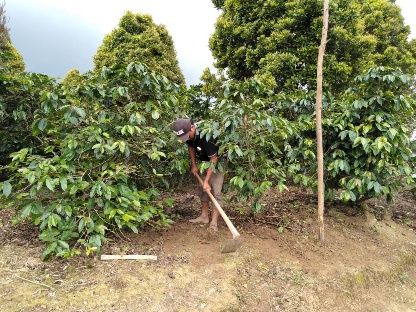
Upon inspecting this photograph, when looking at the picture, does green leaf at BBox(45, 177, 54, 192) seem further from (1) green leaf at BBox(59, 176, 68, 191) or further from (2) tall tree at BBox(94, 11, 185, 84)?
(2) tall tree at BBox(94, 11, 185, 84)

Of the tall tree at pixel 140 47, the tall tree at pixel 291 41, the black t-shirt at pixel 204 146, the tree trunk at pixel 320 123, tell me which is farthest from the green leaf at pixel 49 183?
the tall tree at pixel 140 47

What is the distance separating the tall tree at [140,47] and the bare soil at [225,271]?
12.5 ft

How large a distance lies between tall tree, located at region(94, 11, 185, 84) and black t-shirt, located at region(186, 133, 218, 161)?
3621 mm

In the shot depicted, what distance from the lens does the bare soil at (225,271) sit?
7.68ft

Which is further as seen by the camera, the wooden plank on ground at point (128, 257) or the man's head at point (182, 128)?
the man's head at point (182, 128)

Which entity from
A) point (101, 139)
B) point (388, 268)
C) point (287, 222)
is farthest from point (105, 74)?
point (388, 268)

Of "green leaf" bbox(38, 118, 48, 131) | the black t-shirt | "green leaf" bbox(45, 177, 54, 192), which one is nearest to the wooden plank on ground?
"green leaf" bbox(45, 177, 54, 192)

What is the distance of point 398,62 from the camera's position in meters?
8.15

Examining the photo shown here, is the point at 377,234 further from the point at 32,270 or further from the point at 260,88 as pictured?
the point at 32,270

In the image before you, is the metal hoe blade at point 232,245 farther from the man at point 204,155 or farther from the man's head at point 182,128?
the man's head at point 182,128

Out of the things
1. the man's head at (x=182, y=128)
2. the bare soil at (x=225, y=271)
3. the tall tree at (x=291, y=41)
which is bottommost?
the bare soil at (x=225, y=271)

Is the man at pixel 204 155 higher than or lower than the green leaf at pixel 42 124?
lower

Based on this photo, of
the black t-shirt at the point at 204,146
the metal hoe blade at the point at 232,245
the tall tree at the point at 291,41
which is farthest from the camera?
the tall tree at the point at 291,41

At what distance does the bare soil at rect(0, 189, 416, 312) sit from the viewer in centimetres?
234
